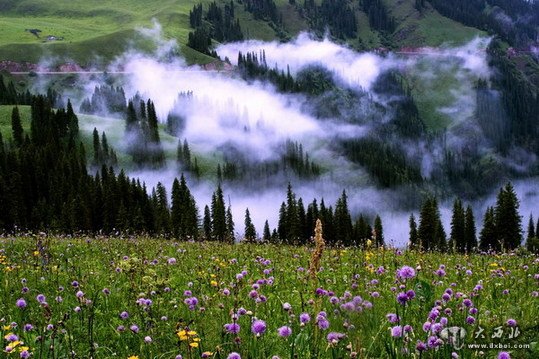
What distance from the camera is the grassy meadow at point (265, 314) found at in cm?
457

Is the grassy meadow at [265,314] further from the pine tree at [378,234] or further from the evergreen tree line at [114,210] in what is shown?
the evergreen tree line at [114,210]

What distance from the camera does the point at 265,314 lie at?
22.4ft

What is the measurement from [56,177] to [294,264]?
120340 millimetres

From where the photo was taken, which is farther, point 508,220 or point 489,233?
point 489,233

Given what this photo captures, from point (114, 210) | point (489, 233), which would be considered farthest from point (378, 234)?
point (114, 210)

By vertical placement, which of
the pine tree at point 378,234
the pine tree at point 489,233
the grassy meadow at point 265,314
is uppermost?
the grassy meadow at point 265,314

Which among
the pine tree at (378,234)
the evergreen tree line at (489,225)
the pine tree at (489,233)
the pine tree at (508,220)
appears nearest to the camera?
the pine tree at (378,234)

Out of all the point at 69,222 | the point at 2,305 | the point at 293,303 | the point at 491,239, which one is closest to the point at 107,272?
the point at 2,305

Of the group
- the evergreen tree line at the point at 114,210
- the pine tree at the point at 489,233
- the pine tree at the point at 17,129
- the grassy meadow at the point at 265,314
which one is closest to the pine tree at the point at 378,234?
the grassy meadow at the point at 265,314

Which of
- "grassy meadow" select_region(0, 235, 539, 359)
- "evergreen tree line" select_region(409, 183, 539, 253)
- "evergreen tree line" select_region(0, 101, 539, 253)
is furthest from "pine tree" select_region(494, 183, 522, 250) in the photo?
"grassy meadow" select_region(0, 235, 539, 359)

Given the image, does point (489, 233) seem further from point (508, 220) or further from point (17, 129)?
point (17, 129)

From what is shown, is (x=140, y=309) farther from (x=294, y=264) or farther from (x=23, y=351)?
(x=294, y=264)

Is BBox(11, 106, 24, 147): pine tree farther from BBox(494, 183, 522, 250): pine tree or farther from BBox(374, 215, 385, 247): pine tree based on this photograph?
BBox(494, 183, 522, 250): pine tree

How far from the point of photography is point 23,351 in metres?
4.69
